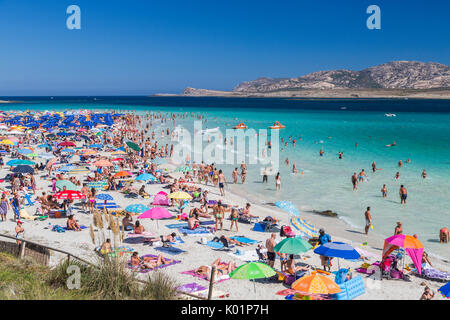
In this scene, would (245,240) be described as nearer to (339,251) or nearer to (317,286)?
(339,251)

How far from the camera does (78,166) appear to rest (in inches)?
1002

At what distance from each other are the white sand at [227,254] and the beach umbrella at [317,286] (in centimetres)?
109

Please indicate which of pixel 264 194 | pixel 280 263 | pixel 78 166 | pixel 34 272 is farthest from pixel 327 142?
pixel 34 272

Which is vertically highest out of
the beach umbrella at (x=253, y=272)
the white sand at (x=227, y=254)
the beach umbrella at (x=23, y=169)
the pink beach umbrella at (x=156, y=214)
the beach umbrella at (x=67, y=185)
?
the beach umbrella at (x=23, y=169)

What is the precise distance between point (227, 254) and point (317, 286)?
425 cm

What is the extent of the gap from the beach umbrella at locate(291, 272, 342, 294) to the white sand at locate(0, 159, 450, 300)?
3.57ft

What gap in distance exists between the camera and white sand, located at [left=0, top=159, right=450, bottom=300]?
934 cm

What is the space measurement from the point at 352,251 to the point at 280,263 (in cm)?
255

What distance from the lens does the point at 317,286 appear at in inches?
312

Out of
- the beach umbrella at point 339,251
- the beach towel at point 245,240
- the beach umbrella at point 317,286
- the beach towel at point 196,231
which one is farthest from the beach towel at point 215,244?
the beach umbrella at point 317,286

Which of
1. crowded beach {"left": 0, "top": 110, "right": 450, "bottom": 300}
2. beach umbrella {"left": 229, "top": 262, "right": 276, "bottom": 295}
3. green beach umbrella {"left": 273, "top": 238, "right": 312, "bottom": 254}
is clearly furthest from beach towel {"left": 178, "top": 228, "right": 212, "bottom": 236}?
beach umbrella {"left": 229, "top": 262, "right": 276, "bottom": 295}

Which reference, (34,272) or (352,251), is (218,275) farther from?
(34,272)

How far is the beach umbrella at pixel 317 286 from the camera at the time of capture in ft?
25.8

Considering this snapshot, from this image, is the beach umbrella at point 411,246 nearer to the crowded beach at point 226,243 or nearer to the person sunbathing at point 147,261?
the crowded beach at point 226,243
